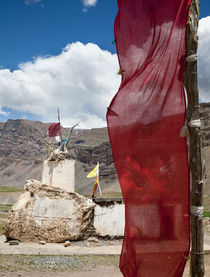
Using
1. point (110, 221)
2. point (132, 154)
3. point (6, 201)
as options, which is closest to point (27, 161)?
point (6, 201)

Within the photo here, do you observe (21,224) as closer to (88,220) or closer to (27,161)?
(88,220)

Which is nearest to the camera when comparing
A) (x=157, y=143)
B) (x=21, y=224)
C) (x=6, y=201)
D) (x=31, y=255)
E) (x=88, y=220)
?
(x=157, y=143)

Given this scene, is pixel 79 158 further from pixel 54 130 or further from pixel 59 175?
pixel 59 175

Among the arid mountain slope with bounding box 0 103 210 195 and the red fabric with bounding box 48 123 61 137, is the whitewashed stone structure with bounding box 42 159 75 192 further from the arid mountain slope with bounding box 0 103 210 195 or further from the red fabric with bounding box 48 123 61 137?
the arid mountain slope with bounding box 0 103 210 195

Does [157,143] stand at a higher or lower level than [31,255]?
higher

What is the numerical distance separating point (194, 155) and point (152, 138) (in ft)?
1.70

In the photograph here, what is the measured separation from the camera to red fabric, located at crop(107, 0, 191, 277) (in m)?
3.21

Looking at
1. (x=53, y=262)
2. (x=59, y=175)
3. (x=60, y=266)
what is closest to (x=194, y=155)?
(x=60, y=266)

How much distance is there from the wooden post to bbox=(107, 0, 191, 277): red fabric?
76 millimetres

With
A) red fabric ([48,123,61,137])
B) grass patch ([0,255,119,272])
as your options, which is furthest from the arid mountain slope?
grass patch ([0,255,119,272])

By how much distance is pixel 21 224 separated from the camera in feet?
43.3

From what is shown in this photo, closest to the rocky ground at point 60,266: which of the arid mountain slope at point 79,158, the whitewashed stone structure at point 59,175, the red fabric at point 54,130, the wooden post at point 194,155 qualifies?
the wooden post at point 194,155

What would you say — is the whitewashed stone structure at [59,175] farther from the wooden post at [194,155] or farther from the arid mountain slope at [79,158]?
the arid mountain slope at [79,158]

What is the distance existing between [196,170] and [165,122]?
2.18 ft
